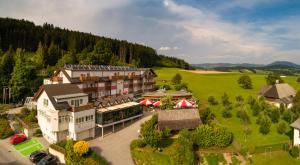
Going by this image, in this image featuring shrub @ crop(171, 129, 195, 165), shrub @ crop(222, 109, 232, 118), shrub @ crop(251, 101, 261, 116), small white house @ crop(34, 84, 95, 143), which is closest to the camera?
shrub @ crop(171, 129, 195, 165)

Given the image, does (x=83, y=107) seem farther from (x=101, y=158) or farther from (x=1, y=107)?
(x=1, y=107)

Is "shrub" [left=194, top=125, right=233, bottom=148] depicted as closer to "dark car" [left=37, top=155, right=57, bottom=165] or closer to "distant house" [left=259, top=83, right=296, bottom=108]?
"dark car" [left=37, top=155, right=57, bottom=165]

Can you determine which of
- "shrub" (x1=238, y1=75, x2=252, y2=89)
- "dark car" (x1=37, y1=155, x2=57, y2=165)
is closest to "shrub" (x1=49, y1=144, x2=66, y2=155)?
"dark car" (x1=37, y1=155, x2=57, y2=165)

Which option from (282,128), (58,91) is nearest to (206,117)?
(282,128)

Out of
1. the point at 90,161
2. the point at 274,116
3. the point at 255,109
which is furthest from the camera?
the point at 255,109

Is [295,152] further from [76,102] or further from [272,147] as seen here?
[76,102]

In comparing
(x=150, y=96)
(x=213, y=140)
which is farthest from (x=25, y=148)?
(x=150, y=96)

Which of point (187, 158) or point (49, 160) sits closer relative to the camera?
point (187, 158)
